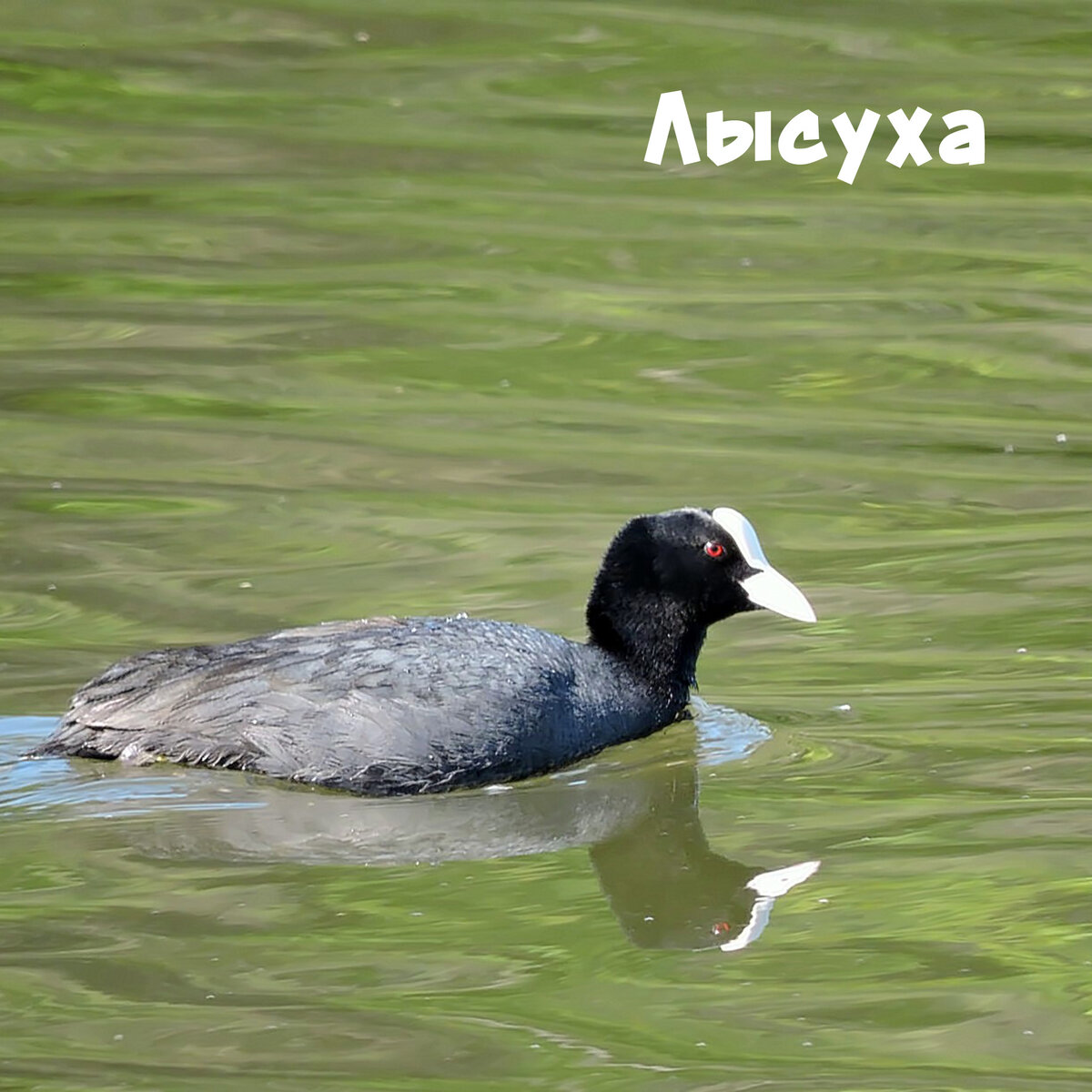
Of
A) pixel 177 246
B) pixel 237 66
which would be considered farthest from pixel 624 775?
pixel 237 66

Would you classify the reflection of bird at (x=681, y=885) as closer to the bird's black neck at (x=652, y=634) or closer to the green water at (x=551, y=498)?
the green water at (x=551, y=498)

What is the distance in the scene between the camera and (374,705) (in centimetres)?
697

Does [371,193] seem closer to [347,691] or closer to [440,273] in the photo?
[440,273]

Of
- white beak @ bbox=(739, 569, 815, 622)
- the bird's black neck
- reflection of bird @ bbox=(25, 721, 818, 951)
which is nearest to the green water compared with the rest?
reflection of bird @ bbox=(25, 721, 818, 951)

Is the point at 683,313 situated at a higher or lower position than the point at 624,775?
higher

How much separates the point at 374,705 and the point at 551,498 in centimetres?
286

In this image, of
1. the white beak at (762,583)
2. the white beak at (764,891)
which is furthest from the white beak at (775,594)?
the white beak at (764,891)

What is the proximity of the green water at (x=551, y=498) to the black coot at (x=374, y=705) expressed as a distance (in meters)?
0.10

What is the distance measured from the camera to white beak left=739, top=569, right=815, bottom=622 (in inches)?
299

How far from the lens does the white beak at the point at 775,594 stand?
759 centimetres

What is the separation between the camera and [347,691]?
699cm

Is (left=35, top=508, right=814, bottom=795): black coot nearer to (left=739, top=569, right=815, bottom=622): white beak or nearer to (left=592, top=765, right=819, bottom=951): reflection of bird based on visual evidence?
(left=739, top=569, right=815, bottom=622): white beak

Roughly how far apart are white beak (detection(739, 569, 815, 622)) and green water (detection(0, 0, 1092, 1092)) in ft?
1.06

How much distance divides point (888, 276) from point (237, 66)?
185 inches
